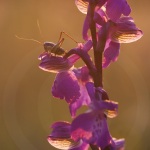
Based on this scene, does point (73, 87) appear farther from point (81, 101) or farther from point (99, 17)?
point (99, 17)

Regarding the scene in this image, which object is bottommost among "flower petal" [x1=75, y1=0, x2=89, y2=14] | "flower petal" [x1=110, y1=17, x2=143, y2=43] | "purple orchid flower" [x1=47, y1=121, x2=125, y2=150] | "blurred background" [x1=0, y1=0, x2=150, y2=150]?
"blurred background" [x1=0, y1=0, x2=150, y2=150]

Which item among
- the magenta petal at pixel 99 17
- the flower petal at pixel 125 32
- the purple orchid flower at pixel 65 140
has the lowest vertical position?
the purple orchid flower at pixel 65 140

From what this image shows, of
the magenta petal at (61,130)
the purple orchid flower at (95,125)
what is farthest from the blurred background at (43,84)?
the purple orchid flower at (95,125)

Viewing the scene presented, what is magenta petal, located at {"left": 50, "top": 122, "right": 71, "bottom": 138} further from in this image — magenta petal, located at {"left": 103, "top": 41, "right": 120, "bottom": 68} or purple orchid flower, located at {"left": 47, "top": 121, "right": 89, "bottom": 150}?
magenta petal, located at {"left": 103, "top": 41, "right": 120, "bottom": 68}

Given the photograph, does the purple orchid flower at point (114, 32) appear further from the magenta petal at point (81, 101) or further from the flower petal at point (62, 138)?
the flower petal at point (62, 138)

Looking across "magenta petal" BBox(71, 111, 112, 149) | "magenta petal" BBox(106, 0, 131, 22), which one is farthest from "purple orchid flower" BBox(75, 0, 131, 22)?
"magenta petal" BBox(71, 111, 112, 149)
